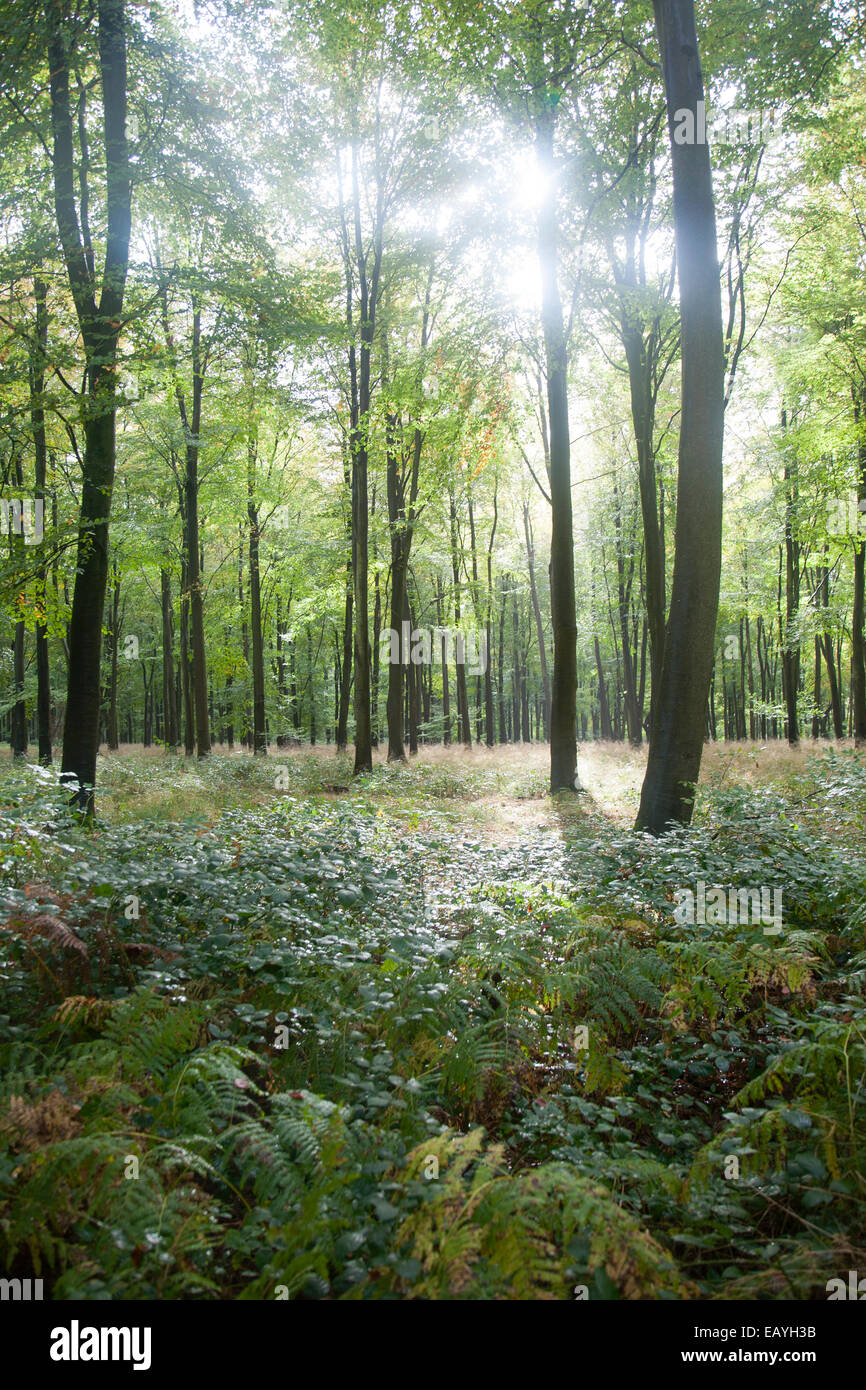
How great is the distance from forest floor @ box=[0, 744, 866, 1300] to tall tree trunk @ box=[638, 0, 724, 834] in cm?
159

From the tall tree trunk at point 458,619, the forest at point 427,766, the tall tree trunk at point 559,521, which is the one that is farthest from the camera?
the tall tree trunk at point 458,619

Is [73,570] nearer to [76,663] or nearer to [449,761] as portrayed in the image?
[76,663]

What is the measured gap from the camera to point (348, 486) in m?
22.0

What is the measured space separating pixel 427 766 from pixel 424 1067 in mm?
14401

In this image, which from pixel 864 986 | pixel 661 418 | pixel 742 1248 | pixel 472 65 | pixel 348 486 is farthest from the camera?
pixel 348 486

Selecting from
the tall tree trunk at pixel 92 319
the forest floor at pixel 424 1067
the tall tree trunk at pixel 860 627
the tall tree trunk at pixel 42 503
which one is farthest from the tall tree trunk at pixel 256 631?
the tall tree trunk at pixel 860 627

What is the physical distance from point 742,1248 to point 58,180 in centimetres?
1264

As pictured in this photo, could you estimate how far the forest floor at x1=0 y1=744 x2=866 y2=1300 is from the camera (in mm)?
2381

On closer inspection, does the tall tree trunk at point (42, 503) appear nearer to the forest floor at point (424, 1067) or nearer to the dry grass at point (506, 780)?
the dry grass at point (506, 780)

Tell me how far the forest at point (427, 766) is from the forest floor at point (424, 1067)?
1.1 inches

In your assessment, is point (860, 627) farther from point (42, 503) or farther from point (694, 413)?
point (42, 503)

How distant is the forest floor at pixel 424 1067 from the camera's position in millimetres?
2381

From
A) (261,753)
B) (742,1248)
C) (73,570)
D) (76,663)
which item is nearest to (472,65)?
(73,570)

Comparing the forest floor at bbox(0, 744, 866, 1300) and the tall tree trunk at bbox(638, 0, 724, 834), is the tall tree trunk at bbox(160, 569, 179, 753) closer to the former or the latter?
the forest floor at bbox(0, 744, 866, 1300)
